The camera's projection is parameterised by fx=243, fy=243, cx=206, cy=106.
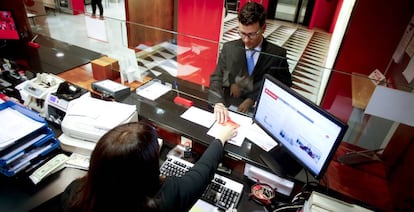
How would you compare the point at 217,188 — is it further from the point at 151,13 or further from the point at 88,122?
the point at 151,13

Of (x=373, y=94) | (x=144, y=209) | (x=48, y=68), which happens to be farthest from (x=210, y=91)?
(x=48, y=68)

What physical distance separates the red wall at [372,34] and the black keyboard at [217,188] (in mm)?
1470

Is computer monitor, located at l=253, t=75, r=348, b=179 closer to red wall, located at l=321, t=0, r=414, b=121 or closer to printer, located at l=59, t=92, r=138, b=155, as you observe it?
printer, located at l=59, t=92, r=138, b=155

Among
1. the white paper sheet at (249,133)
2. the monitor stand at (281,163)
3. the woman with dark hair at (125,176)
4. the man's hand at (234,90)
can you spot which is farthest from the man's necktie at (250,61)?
the woman with dark hair at (125,176)

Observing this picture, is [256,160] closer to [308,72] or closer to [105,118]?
[105,118]

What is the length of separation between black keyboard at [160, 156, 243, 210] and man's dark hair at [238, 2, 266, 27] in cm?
99

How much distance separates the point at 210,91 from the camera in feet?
6.01

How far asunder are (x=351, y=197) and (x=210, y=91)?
1.09 meters

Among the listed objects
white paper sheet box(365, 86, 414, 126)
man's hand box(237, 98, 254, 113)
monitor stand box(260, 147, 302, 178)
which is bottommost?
man's hand box(237, 98, 254, 113)

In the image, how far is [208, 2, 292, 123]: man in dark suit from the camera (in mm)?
1630

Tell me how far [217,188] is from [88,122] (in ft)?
2.62

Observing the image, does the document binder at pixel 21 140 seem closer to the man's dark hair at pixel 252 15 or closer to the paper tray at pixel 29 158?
the paper tray at pixel 29 158

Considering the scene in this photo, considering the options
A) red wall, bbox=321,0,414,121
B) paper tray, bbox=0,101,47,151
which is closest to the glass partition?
red wall, bbox=321,0,414,121

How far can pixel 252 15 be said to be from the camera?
1.58 meters
